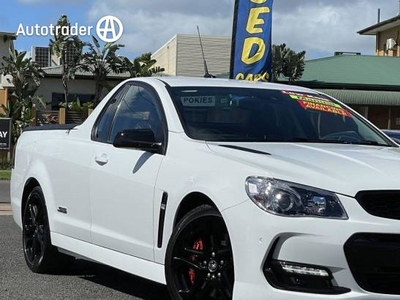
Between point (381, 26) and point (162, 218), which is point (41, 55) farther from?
point (162, 218)

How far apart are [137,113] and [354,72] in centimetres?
2843

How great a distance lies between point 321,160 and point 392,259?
2.45 feet

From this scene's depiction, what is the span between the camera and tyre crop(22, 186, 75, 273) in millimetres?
6512

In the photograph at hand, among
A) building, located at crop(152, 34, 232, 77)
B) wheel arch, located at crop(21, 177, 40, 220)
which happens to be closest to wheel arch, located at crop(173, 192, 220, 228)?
wheel arch, located at crop(21, 177, 40, 220)

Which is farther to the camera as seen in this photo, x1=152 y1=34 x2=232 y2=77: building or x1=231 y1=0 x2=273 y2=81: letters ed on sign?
x1=152 y1=34 x2=232 y2=77: building

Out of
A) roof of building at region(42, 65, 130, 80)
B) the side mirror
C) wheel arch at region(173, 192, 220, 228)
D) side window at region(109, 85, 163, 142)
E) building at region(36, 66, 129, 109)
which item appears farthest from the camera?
building at region(36, 66, 129, 109)

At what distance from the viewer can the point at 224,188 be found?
425 cm

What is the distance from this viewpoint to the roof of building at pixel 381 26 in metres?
42.2

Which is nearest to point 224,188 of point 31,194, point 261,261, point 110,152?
point 261,261

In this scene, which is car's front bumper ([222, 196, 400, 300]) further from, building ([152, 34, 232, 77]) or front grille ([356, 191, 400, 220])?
building ([152, 34, 232, 77])

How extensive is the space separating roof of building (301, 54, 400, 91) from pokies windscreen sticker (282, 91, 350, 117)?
988 inches

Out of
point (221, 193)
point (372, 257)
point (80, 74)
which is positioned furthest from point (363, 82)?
point (372, 257)

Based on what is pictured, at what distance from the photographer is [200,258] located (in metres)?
4.50

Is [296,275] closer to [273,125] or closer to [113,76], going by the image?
[273,125]
